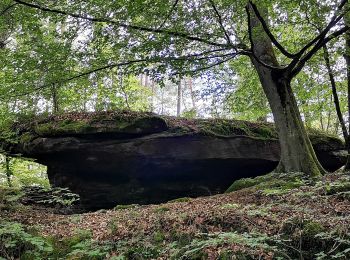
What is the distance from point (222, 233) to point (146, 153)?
240 inches

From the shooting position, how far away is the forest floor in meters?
3.81

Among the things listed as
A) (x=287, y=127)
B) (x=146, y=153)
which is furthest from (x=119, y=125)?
(x=287, y=127)

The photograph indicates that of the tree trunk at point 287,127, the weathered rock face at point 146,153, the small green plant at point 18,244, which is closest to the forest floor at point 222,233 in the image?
the small green plant at point 18,244

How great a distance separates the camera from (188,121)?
35.1 feet

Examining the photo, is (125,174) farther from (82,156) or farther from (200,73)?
(200,73)

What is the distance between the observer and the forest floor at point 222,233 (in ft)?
12.5

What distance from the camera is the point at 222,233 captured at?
3.98 meters

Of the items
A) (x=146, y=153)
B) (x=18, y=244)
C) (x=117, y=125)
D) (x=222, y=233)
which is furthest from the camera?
(x=146, y=153)

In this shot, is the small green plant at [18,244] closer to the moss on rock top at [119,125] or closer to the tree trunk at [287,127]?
the moss on rock top at [119,125]

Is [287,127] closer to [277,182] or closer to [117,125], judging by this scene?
[277,182]

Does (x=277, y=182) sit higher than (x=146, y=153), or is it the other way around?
(x=146, y=153)

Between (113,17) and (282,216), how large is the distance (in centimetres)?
549

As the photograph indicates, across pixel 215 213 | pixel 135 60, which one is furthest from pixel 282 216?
pixel 135 60

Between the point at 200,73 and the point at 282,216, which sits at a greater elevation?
the point at 200,73
